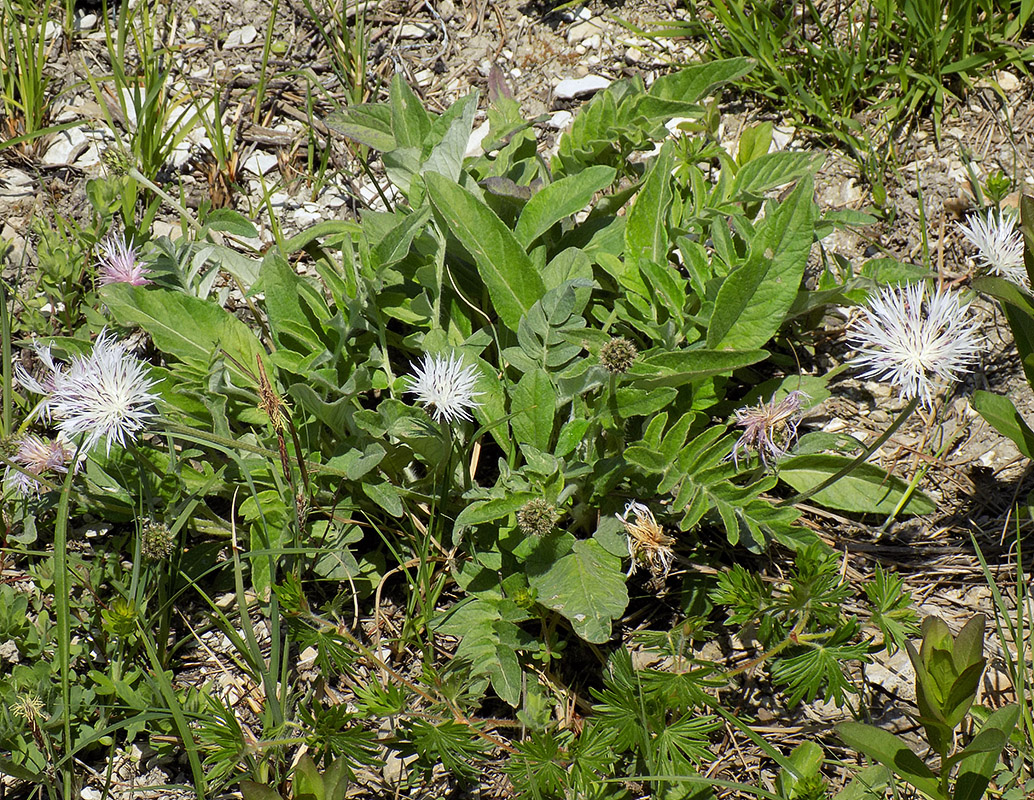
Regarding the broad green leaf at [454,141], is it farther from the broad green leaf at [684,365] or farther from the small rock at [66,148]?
the small rock at [66,148]

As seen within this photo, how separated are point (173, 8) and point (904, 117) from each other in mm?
2959

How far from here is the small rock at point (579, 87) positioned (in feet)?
11.7

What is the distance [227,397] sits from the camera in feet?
8.42

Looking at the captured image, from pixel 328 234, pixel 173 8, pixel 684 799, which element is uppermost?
pixel 173 8

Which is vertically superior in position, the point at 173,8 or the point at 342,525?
the point at 173,8

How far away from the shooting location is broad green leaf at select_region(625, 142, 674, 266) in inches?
97.9

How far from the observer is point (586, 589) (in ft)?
7.31

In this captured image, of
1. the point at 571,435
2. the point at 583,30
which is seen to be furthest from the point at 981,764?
the point at 583,30

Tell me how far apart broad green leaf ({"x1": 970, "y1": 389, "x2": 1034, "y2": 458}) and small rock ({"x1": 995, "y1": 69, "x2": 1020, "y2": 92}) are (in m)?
1.55

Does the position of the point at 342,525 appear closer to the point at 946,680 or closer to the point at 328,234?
the point at 328,234

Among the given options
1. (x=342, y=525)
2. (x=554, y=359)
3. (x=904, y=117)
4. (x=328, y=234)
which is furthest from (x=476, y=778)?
(x=904, y=117)

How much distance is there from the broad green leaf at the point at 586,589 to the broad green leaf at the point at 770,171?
1134 millimetres

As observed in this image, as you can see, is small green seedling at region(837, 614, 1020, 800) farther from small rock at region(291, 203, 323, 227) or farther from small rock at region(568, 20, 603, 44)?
small rock at region(568, 20, 603, 44)

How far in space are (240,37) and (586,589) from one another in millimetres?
Result: 2881
